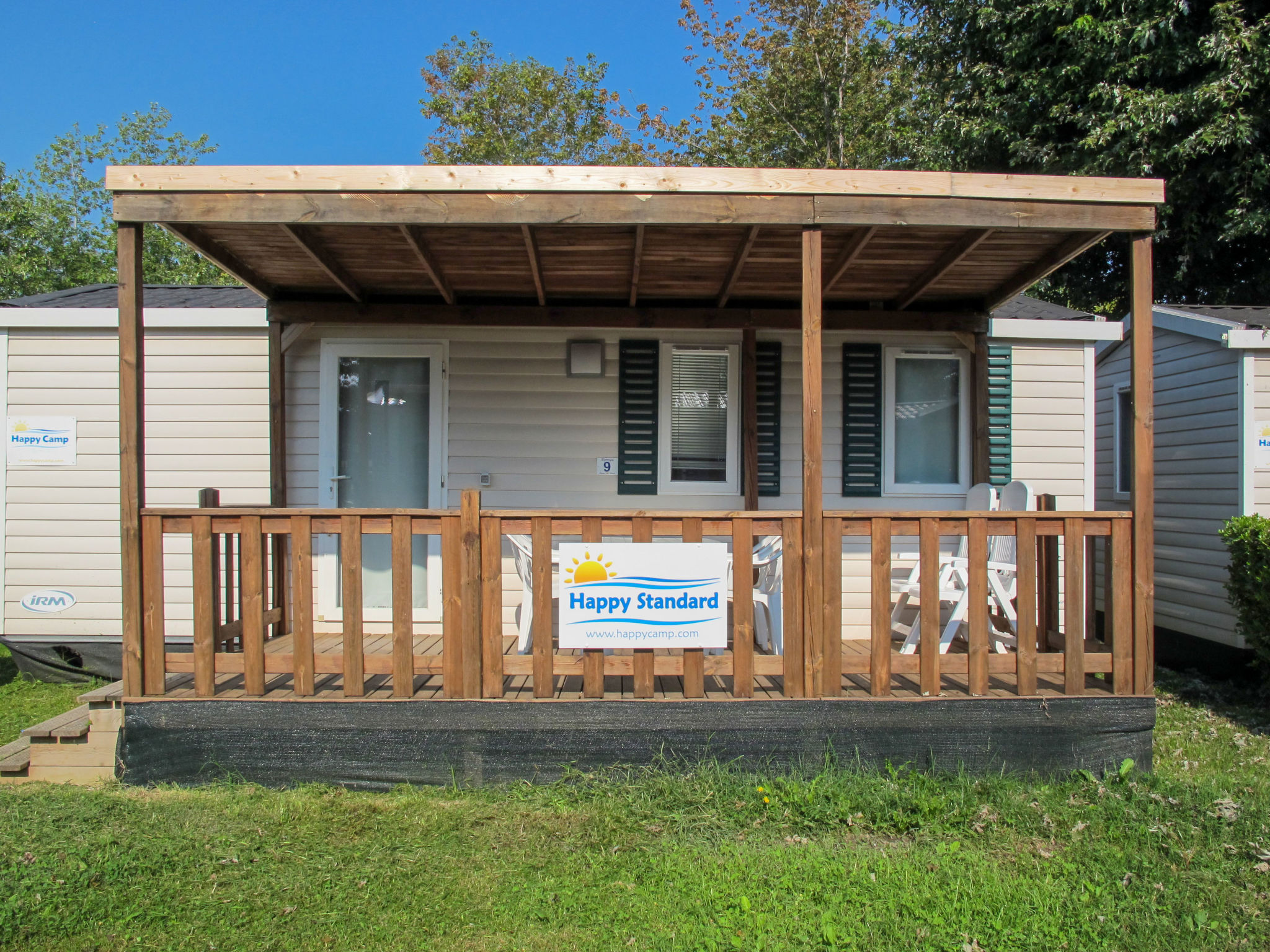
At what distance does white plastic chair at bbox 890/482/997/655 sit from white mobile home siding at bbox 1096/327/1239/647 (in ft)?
7.11

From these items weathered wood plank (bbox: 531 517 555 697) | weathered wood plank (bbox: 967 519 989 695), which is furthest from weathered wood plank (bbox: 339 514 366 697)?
weathered wood plank (bbox: 967 519 989 695)

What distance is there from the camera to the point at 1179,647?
6.30 meters

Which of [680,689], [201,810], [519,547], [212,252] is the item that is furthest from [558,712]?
[212,252]

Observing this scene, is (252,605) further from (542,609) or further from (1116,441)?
(1116,441)

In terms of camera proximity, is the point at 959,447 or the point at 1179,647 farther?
the point at 1179,647

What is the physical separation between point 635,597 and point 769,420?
226 cm

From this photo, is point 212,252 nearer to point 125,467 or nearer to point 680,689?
point 125,467

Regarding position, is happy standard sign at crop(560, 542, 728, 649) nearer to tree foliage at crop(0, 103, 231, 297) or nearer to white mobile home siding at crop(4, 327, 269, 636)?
white mobile home siding at crop(4, 327, 269, 636)

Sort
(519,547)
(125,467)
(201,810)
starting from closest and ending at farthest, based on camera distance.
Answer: (201,810) < (125,467) < (519,547)

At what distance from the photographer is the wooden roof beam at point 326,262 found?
376 cm

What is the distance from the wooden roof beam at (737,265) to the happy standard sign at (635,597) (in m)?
1.55

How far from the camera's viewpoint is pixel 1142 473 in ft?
11.4

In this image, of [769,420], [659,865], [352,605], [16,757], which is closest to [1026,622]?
[659,865]

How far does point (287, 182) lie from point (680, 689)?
292cm
